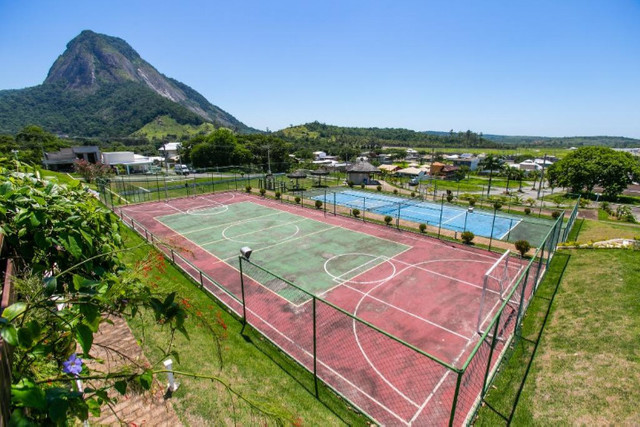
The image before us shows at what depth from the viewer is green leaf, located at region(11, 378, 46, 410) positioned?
4.01 feet

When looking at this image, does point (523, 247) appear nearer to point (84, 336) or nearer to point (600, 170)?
point (84, 336)

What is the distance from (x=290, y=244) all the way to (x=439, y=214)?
666 inches

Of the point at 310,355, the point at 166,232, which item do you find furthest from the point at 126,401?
the point at 166,232

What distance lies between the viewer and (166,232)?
23.5m

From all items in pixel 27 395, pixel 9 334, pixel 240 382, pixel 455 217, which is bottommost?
pixel 455 217

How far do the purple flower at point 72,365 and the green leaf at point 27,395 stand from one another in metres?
0.81

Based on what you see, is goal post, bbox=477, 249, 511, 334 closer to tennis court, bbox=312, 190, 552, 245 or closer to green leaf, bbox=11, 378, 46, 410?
tennis court, bbox=312, 190, 552, 245

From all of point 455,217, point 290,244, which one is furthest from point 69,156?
point 455,217

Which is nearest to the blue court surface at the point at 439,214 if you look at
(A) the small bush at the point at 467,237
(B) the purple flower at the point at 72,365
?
(A) the small bush at the point at 467,237

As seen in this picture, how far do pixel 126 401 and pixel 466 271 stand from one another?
1571 cm

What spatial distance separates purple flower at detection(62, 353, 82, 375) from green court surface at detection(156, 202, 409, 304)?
40.0ft

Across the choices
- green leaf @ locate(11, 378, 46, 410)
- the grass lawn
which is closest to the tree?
the grass lawn

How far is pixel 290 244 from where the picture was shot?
69.6ft

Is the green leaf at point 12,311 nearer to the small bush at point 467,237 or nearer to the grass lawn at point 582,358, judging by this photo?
the grass lawn at point 582,358
